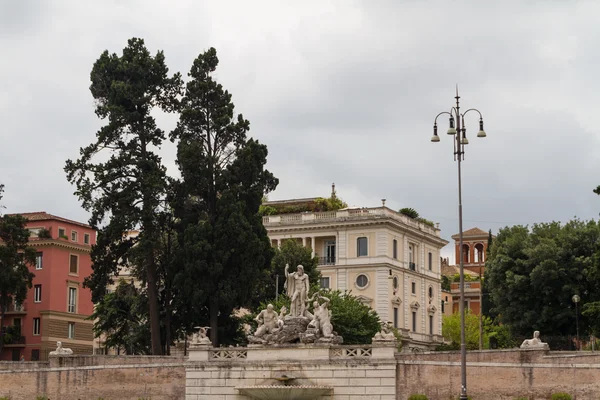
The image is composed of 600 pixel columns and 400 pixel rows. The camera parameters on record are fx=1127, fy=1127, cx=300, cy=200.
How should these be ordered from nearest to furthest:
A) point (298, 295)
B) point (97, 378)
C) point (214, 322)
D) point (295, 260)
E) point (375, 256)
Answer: point (298, 295)
point (97, 378)
point (214, 322)
point (295, 260)
point (375, 256)

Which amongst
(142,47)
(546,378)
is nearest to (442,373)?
(546,378)

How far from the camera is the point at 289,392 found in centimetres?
4875

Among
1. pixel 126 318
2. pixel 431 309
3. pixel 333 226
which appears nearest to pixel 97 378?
pixel 126 318

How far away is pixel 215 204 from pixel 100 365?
11296mm

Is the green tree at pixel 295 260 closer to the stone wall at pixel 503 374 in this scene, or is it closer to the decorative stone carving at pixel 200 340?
the decorative stone carving at pixel 200 340

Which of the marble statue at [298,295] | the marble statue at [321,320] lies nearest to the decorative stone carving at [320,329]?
the marble statue at [321,320]

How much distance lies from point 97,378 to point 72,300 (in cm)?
2710

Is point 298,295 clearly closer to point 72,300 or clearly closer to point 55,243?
point 55,243

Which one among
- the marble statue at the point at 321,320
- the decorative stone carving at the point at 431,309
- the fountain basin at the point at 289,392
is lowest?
the fountain basin at the point at 289,392

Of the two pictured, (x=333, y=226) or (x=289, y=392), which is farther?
(x=333, y=226)

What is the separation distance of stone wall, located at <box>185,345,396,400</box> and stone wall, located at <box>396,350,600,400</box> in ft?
3.22

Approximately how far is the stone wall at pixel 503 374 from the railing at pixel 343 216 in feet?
132

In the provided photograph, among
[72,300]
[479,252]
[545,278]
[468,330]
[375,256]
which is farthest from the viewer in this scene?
[479,252]

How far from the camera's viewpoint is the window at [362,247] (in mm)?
88688
